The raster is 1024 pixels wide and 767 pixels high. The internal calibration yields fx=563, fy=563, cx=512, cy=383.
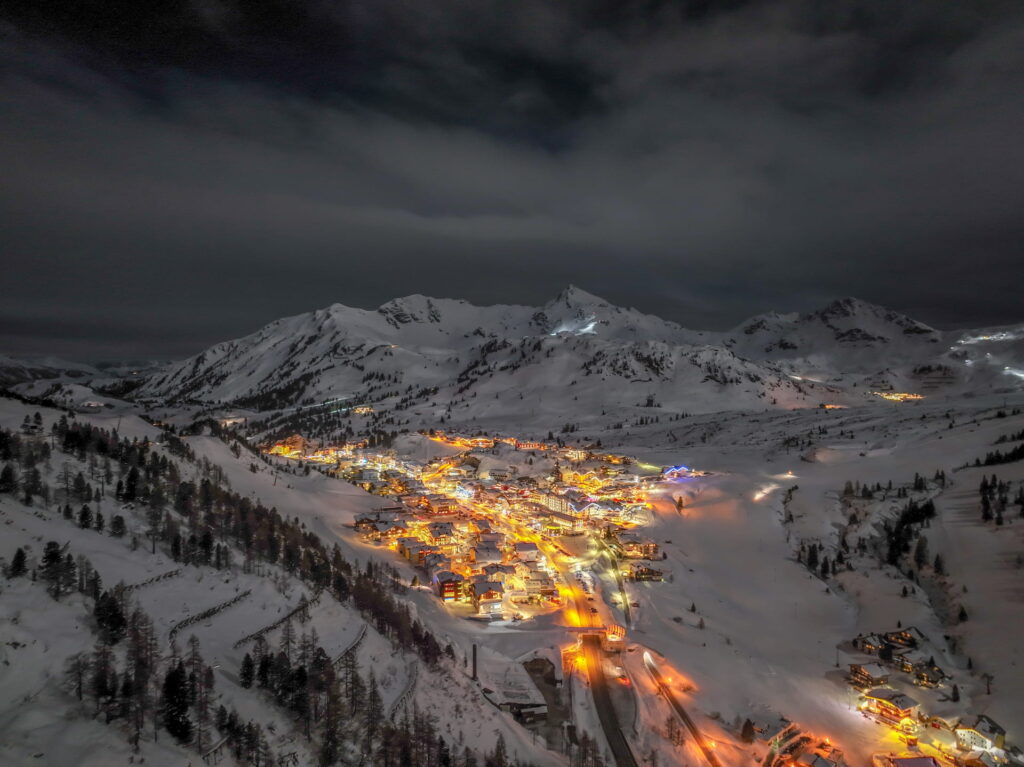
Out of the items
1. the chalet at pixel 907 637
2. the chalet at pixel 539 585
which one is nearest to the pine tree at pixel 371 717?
the chalet at pixel 539 585

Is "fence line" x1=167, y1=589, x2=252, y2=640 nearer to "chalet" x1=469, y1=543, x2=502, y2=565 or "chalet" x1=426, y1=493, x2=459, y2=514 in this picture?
"chalet" x1=469, y1=543, x2=502, y2=565

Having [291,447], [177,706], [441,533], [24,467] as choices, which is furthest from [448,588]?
[291,447]

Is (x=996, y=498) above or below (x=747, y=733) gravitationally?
above

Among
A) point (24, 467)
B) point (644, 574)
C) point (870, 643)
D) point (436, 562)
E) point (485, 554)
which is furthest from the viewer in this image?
point (485, 554)

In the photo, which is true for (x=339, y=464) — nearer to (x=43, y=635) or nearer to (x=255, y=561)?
(x=255, y=561)

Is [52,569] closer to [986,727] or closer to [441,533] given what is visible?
[441,533]

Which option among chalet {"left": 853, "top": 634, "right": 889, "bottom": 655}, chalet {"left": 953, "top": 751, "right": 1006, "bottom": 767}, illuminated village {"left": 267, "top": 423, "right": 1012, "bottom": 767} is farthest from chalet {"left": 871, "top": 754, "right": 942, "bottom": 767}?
chalet {"left": 853, "top": 634, "right": 889, "bottom": 655}

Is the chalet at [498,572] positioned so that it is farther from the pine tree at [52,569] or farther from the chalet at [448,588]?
the pine tree at [52,569]
